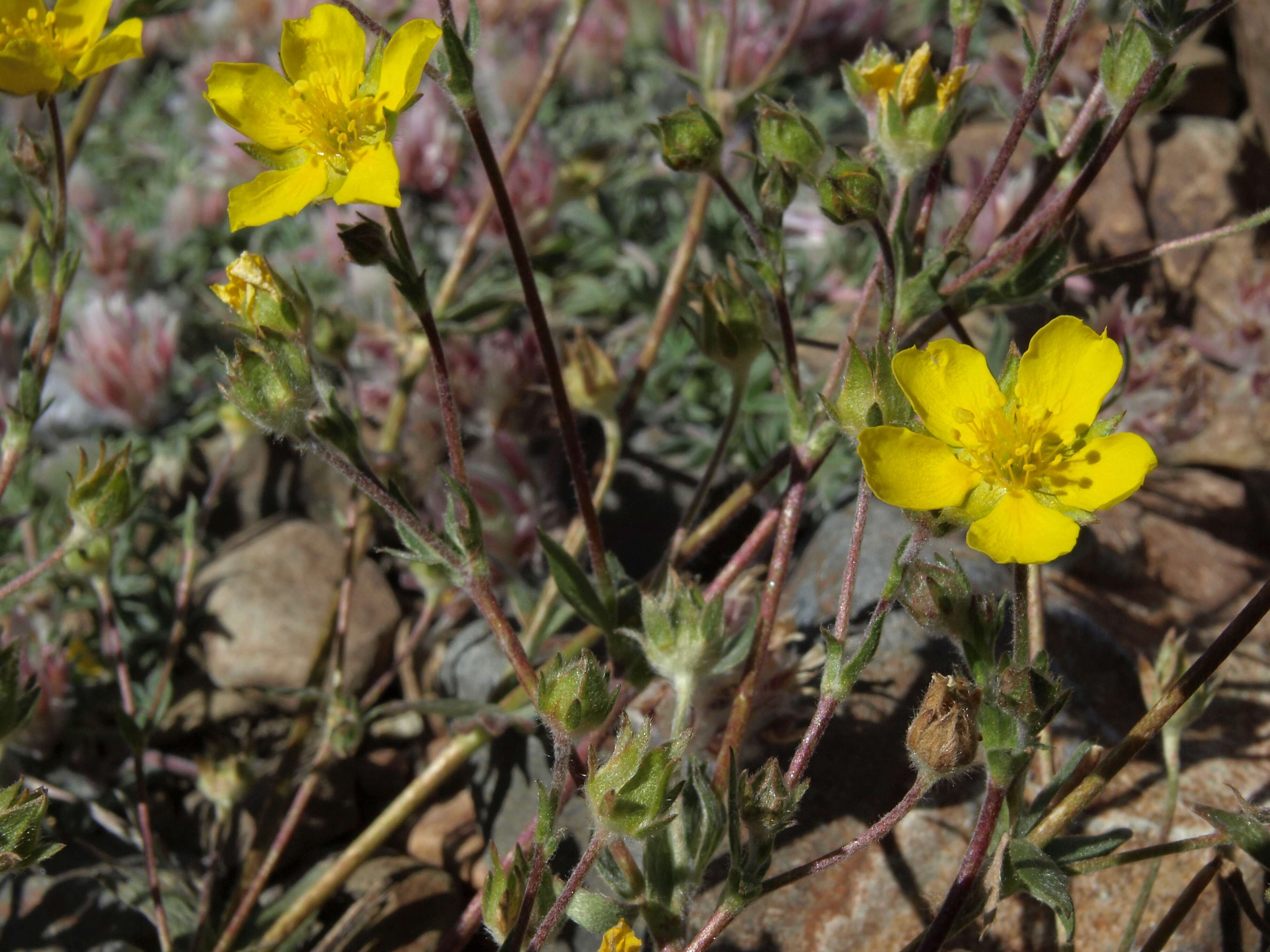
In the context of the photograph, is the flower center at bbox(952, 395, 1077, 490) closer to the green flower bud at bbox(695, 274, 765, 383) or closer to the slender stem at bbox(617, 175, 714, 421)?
the green flower bud at bbox(695, 274, 765, 383)

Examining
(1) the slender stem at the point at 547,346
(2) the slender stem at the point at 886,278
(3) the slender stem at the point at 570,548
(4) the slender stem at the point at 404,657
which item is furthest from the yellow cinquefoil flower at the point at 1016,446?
(4) the slender stem at the point at 404,657

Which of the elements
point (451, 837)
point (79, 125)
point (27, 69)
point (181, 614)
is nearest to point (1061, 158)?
point (27, 69)

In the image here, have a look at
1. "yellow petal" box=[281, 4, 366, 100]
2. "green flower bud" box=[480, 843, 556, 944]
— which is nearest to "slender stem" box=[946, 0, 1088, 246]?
"yellow petal" box=[281, 4, 366, 100]

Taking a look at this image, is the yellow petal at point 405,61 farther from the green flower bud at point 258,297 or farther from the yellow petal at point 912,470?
the yellow petal at point 912,470

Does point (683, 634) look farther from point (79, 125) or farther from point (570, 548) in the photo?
point (79, 125)

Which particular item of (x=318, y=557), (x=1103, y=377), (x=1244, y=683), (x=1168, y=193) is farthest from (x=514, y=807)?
(x=1168, y=193)

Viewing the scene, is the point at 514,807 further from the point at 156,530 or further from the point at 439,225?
the point at 439,225
